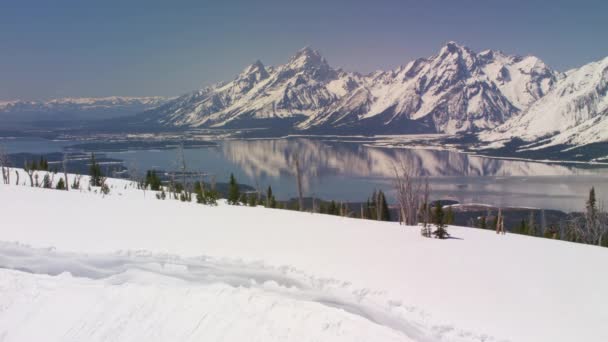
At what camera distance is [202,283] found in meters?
15.2

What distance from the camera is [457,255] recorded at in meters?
17.1

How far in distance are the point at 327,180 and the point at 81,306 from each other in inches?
6406

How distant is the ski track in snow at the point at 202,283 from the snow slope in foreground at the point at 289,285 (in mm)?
50

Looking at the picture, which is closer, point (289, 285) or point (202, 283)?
point (289, 285)

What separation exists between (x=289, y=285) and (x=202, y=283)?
308 cm

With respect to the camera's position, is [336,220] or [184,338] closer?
[184,338]

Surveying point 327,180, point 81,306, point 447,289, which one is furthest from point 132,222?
point 327,180

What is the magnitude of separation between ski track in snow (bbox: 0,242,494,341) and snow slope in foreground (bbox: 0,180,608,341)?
5 centimetres

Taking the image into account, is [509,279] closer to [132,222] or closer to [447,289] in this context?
[447,289]

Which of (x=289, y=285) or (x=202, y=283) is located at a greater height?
(x=202, y=283)

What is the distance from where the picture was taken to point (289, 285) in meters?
15.0

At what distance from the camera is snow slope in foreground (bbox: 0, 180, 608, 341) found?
11578 mm

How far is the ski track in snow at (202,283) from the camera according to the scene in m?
11.8

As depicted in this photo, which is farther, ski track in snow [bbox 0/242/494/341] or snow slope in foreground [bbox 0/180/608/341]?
ski track in snow [bbox 0/242/494/341]
